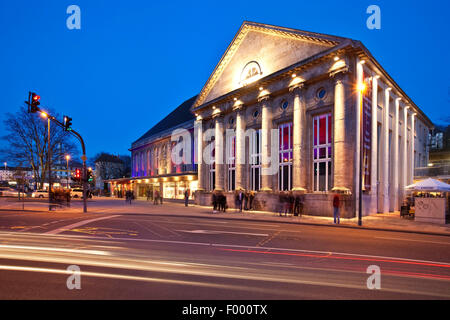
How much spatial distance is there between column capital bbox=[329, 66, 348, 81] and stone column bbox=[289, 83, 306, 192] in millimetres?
2639

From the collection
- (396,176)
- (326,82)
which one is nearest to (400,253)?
(326,82)

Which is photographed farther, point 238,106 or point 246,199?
point 238,106

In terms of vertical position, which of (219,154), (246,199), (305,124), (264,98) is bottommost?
(246,199)

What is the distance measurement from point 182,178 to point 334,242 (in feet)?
103

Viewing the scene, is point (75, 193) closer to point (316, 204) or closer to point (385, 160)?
point (316, 204)

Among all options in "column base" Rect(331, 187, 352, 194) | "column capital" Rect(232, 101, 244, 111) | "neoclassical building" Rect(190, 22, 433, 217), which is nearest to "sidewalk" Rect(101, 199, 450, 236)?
"neoclassical building" Rect(190, 22, 433, 217)

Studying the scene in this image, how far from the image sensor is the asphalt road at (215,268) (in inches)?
183

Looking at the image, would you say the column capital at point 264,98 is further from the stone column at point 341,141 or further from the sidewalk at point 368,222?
the sidewalk at point 368,222

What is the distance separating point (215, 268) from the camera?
598 centimetres

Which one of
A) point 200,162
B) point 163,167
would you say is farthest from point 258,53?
point 163,167

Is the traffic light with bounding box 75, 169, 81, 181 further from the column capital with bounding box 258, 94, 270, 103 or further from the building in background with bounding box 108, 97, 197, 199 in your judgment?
the building in background with bounding box 108, 97, 197, 199

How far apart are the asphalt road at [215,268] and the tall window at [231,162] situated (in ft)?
66.8

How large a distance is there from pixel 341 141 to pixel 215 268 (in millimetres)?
16756
